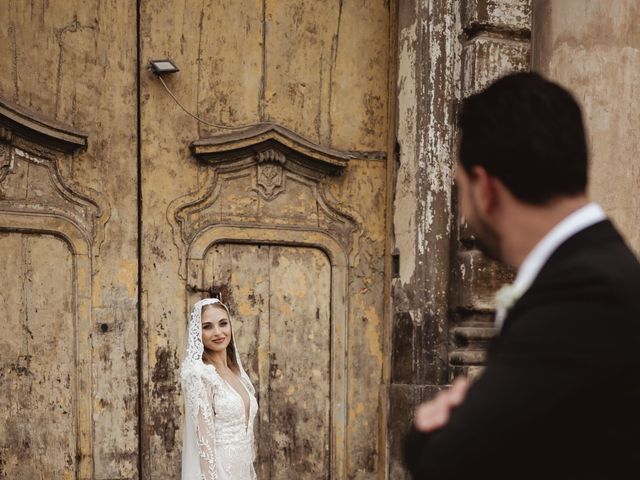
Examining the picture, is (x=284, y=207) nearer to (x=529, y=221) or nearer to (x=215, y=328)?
(x=215, y=328)

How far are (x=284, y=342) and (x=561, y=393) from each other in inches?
146

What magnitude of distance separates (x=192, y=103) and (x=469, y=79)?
1.51 meters

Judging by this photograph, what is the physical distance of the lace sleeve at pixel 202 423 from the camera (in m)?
4.19

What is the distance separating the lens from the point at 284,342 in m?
4.73

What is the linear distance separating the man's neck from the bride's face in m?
3.15

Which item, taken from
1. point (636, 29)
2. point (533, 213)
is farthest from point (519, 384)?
point (636, 29)

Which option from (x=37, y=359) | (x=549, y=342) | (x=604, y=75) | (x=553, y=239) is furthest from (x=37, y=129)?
(x=549, y=342)

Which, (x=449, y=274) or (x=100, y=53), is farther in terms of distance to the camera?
(x=449, y=274)

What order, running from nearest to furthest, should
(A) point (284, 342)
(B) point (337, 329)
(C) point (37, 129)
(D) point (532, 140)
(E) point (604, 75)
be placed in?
1. (D) point (532, 140)
2. (C) point (37, 129)
3. (A) point (284, 342)
4. (B) point (337, 329)
5. (E) point (604, 75)

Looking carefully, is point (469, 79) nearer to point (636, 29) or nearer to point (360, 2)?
point (360, 2)

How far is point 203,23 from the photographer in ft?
15.1

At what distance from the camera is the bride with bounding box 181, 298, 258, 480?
4203mm

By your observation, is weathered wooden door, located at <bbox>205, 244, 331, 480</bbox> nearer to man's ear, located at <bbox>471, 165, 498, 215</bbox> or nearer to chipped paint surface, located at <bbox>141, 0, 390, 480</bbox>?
chipped paint surface, located at <bbox>141, 0, 390, 480</bbox>

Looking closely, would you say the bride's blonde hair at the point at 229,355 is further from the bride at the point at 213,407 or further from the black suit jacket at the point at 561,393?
the black suit jacket at the point at 561,393
